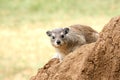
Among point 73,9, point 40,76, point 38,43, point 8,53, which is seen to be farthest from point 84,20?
point 40,76

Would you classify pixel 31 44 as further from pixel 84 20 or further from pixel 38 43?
pixel 84 20

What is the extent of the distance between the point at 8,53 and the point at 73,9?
32.0ft

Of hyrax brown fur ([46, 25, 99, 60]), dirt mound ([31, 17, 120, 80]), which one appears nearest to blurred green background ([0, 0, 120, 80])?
hyrax brown fur ([46, 25, 99, 60])

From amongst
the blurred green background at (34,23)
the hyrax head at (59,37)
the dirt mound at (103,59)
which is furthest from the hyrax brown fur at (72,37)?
the blurred green background at (34,23)

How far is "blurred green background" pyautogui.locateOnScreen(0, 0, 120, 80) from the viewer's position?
23594 mm

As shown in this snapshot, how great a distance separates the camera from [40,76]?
8344 millimetres

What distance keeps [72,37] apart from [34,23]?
21498 mm

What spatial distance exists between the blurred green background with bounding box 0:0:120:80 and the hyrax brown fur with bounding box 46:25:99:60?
35.1 ft

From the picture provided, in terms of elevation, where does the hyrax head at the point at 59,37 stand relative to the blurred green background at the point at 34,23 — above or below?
below

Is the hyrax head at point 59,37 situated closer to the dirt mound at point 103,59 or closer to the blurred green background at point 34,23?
the dirt mound at point 103,59

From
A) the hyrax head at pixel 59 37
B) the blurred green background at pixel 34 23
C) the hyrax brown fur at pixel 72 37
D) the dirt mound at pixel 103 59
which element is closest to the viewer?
the dirt mound at pixel 103 59

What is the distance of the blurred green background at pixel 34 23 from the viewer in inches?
929

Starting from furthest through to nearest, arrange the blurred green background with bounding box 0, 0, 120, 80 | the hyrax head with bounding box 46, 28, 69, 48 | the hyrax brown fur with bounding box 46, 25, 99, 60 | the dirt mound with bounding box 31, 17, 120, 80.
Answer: the blurred green background with bounding box 0, 0, 120, 80 < the hyrax head with bounding box 46, 28, 69, 48 < the hyrax brown fur with bounding box 46, 25, 99, 60 < the dirt mound with bounding box 31, 17, 120, 80

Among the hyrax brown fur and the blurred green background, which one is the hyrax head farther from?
the blurred green background
